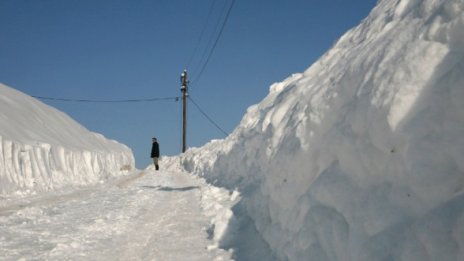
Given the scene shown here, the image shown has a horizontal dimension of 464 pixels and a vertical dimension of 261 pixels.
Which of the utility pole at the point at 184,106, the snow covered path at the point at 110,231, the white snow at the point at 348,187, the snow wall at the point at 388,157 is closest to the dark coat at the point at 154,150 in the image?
the utility pole at the point at 184,106

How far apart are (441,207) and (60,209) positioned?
25.0 feet

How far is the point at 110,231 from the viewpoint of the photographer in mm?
6062

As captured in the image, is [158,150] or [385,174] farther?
[158,150]

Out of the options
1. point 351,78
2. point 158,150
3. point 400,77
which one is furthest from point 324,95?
point 158,150

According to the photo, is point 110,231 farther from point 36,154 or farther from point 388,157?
point 36,154

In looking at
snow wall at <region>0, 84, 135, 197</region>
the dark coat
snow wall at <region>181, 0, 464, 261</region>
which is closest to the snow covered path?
snow wall at <region>181, 0, 464, 261</region>

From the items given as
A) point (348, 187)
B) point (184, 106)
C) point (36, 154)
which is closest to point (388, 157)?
point (348, 187)

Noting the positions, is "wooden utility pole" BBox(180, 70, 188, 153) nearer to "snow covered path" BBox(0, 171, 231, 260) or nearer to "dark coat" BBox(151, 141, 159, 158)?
"dark coat" BBox(151, 141, 159, 158)

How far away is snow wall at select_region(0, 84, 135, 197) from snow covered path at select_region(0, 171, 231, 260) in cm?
571

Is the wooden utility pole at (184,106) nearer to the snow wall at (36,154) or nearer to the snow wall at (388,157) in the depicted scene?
the snow wall at (36,154)

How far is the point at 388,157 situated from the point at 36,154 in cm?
1692

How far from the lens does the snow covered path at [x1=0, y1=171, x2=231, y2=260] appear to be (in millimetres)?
4859

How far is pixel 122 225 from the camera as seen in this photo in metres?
6.48

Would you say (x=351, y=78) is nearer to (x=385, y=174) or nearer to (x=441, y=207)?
(x=385, y=174)
